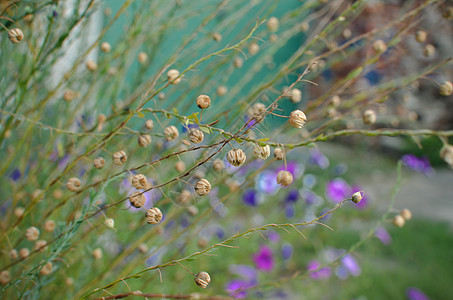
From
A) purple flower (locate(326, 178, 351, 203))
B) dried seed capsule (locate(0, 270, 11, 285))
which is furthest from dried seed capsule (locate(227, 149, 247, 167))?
purple flower (locate(326, 178, 351, 203))

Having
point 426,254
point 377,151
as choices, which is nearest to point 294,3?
point 377,151

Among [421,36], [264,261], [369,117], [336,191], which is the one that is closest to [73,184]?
[369,117]

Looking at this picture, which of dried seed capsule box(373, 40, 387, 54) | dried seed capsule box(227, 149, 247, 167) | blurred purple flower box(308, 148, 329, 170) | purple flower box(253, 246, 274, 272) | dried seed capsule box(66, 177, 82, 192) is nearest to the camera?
dried seed capsule box(227, 149, 247, 167)

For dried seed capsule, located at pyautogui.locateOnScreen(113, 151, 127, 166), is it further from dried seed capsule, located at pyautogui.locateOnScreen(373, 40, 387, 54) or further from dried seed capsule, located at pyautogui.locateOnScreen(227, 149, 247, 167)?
dried seed capsule, located at pyautogui.locateOnScreen(373, 40, 387, 54)

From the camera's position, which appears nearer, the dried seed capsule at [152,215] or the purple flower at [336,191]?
the dried seed capsule at [152,215]

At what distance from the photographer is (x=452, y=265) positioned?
2182 mm

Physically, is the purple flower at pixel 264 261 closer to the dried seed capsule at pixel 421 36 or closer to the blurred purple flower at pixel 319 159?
the blurred purple flower at pixel 319 159

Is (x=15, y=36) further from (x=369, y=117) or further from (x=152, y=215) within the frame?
(x=369, y=117)

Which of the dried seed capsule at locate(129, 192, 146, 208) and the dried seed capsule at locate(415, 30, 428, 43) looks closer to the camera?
the dried seed capsule at locate(129, 192, 146, 208)

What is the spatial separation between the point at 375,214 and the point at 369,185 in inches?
32.3

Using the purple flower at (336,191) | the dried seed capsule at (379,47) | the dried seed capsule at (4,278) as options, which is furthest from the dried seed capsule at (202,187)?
the purple flower at (336,191)

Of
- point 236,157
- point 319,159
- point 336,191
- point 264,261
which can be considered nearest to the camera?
point 236,157

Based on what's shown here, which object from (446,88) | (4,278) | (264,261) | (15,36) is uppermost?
(15,36)

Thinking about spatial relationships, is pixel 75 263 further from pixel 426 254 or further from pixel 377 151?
pixel 377 151
